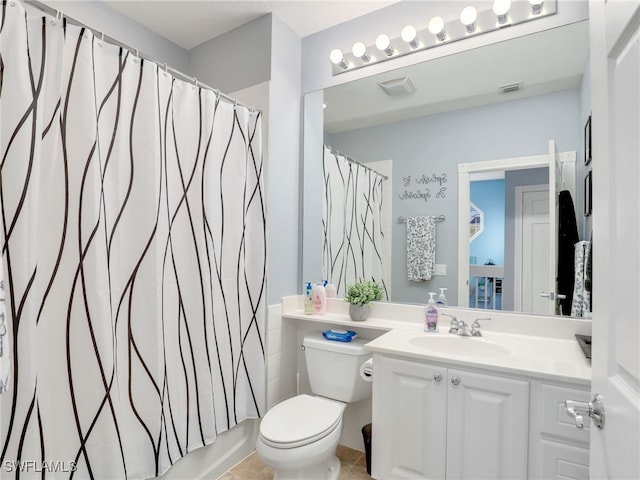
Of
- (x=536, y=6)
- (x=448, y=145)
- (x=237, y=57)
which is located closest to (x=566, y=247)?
(x=448, y=145)

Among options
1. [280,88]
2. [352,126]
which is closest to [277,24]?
[280,88]

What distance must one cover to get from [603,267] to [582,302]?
3.33 ft

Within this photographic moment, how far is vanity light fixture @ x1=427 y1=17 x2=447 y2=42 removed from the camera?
72.5 inches

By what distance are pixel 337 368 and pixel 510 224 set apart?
45.9 inches

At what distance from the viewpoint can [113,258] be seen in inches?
54.4

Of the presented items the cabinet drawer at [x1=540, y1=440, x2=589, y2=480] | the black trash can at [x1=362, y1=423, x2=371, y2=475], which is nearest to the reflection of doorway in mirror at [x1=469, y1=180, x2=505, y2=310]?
the cabinet drawer at [x1=540, y1=440, x2=589, y2=480]

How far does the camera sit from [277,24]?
212 centimetres

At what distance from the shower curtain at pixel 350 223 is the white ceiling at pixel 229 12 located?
781mm

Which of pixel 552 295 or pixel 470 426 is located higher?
pixel 552 295

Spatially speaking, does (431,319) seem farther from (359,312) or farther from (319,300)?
(319,300)

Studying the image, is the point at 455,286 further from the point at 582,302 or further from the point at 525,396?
the point at 525,396

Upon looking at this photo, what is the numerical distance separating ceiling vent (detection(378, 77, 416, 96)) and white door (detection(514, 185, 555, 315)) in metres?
0.83

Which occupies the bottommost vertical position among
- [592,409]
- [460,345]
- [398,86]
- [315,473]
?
[315,473]

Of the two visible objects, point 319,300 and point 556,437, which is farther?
point 319,300
